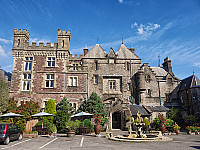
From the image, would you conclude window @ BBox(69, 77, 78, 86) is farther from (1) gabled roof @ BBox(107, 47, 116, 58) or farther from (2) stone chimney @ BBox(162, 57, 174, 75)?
(2) stone chimney @ BBox(162, 57, 174, 75)

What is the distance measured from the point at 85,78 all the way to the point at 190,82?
19854 mm

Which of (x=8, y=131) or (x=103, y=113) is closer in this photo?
(x=8, y=131)

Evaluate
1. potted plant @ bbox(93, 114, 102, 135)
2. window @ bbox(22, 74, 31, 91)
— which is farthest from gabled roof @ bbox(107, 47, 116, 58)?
potted plant @ bbox(93, 114, 102, 135)

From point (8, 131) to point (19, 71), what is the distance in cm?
1603

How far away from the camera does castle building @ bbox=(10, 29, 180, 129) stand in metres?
26.0

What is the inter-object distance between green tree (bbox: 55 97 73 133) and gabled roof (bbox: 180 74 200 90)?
22050 mm

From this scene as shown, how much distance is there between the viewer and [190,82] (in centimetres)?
3108

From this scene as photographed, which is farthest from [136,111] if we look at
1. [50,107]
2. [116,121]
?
[50,107]

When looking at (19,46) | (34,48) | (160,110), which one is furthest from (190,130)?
(19,46)

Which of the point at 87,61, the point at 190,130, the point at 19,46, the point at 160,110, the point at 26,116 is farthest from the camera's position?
the point at 87,61

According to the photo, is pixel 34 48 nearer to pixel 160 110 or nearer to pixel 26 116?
pixel 26 116

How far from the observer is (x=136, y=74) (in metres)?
32.2

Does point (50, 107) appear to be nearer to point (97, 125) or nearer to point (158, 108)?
point (97, 125)

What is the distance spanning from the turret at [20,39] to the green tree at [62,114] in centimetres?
1169
